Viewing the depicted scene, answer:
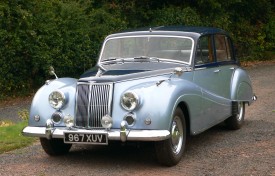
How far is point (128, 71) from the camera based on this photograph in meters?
7.47

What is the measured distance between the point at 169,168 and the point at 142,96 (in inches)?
38.1

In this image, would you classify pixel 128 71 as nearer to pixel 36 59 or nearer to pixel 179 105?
pixel 179 105

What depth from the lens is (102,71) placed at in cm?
765

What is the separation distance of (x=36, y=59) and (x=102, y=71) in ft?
30.3

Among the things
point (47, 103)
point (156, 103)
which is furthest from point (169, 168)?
point (47, 103)

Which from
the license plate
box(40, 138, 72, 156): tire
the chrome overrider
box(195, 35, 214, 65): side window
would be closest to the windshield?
box(195, 35, 214, 65): side window

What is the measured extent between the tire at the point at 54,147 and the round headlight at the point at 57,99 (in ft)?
1.93

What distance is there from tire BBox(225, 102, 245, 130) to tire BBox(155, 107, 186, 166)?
7.14 feet

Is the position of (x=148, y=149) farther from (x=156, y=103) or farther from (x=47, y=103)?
(x=47, y=103)

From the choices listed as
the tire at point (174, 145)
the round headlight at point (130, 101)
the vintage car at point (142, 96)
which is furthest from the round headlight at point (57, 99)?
the tire at point (174, 145)

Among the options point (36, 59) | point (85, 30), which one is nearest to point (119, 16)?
point (85, 30)

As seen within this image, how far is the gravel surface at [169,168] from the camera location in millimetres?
6758

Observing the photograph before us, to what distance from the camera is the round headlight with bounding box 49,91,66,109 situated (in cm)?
714

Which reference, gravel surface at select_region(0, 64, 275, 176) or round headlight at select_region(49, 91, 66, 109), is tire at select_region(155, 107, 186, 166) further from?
round headlight at select_region(49, 91, 66, 109)
